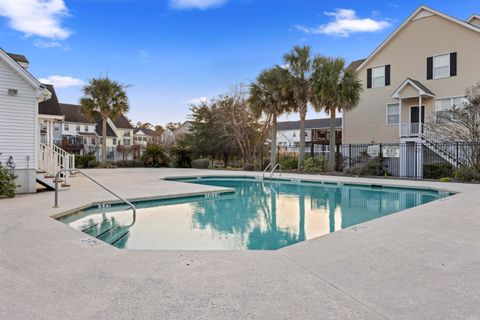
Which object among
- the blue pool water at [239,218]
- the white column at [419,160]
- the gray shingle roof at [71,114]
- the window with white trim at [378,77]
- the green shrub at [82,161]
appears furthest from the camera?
the gray shingle roof at [71,114]

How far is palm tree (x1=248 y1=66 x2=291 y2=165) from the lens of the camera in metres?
20.7

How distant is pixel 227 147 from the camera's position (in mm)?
29359

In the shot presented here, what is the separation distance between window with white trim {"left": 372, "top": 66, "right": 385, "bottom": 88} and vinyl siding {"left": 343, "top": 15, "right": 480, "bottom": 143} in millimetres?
288

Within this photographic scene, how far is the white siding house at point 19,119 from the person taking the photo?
1006 centimetres

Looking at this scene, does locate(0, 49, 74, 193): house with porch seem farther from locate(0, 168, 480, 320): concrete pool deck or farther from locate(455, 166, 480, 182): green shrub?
locate(455, 166, 480, 182): green shrub

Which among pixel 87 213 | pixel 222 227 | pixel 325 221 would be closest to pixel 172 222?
pixel 222 227

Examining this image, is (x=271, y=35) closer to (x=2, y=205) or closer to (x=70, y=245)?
(x=2, y=205)

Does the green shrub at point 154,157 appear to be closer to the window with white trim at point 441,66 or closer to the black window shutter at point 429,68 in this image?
the black window shutter at point 429,68

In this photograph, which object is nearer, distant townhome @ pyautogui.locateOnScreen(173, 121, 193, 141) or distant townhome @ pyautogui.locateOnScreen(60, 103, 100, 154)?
distant townhome @ pyautogui.locateOnScreen(173, 121, 193, 141)

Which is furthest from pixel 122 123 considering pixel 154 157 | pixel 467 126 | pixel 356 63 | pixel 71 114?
pixel 467 126

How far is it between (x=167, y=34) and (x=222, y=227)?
14473 millimetres

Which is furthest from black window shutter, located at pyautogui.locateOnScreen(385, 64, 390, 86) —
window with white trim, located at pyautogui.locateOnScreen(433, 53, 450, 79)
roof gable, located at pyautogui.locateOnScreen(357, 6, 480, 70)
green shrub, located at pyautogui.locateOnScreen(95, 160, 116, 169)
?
green shrub, located at pyautogui.locateOnScreen(95, 160, 116, 169)

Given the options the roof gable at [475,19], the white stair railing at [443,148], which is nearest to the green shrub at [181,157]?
the white stair railing at [443,148]

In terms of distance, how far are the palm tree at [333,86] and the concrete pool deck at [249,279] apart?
14.2 m
